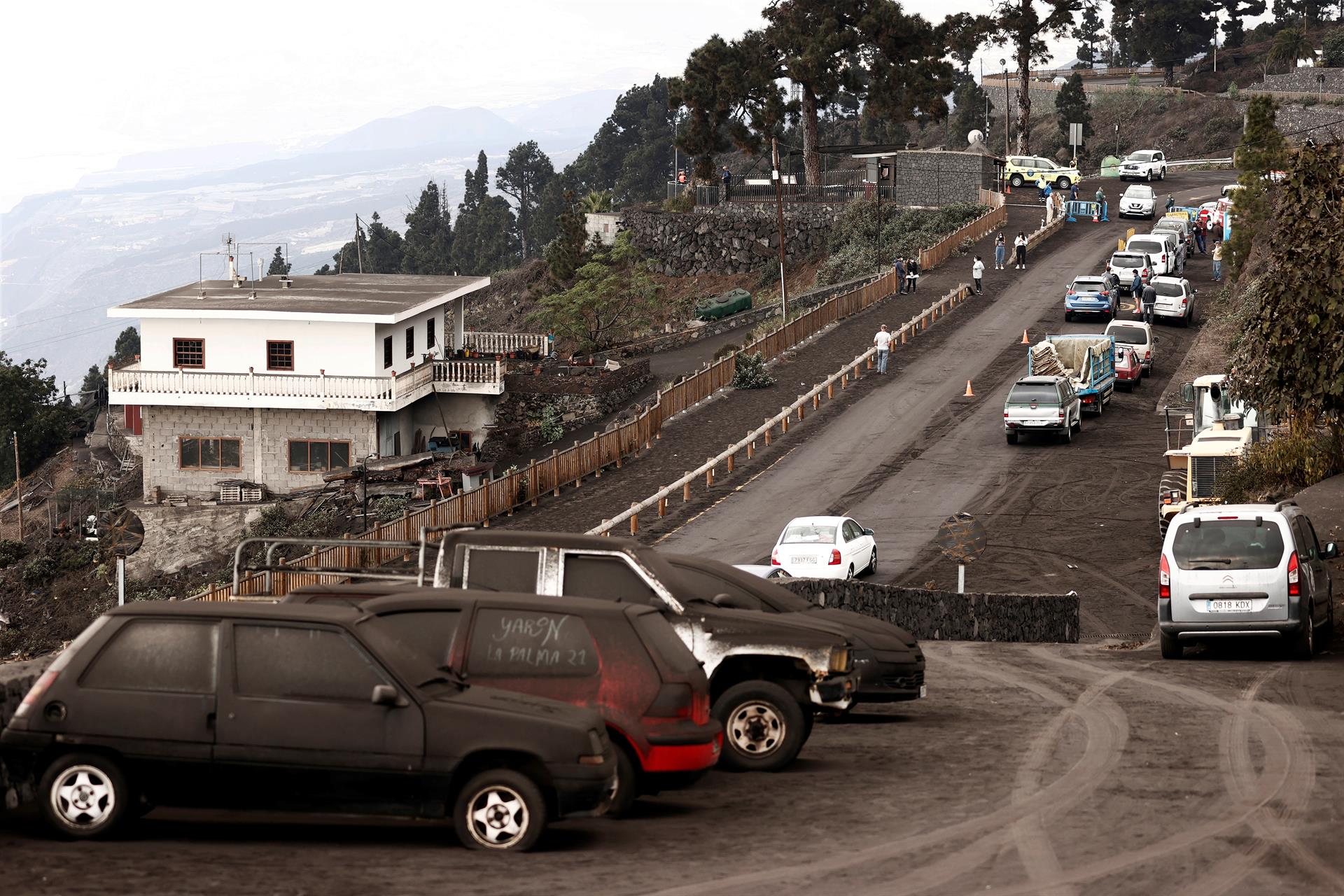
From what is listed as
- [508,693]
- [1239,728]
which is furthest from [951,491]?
[508,693]

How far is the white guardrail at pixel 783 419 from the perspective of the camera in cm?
3809

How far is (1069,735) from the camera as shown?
47.7 ft

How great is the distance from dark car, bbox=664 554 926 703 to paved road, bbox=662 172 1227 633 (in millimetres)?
12046

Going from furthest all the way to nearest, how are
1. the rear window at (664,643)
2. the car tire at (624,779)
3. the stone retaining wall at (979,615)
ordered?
the stone retaining wall at (979,615), the rear window at (664,643), the car tire at (624,779)

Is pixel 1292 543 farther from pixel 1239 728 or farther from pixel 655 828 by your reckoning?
pixel 655 828

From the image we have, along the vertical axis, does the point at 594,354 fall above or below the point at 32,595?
above

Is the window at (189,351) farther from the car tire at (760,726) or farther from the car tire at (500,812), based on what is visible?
the car tire at (500,812)

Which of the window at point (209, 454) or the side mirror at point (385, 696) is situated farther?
the window at point (209, 454)

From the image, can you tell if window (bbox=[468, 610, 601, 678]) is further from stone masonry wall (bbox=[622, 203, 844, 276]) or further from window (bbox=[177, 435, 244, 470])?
stone masonry wall (bbox=[622, 203, 844, 276])

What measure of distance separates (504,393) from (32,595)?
52.1ft

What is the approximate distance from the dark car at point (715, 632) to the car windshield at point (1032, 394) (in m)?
29.8

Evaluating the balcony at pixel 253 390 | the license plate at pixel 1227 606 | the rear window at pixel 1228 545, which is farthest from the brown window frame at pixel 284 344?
the license plate at pixel 1227 606

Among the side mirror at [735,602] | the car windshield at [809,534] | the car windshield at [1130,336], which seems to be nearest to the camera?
the side mirror at [735,602]

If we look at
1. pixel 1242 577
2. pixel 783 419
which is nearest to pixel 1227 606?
pixel 1242 577
